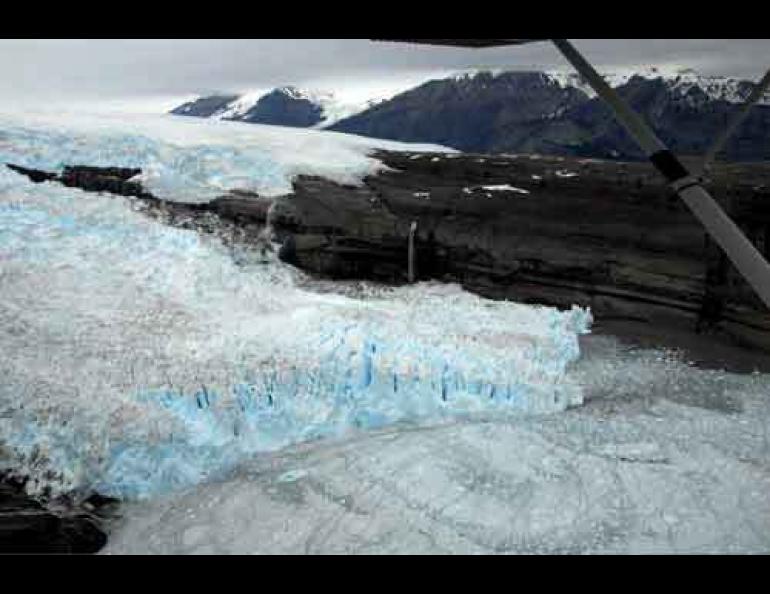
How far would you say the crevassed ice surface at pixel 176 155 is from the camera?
13656 millimetres

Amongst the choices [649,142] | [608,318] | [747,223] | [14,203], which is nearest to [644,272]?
[608,318]

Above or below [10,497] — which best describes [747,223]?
above

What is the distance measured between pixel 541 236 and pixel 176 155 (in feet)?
27.3

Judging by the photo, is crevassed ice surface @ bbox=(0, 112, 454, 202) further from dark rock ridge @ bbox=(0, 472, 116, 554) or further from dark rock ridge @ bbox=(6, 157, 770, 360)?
dark rock ridge @ bbox=(0, 472, 116, 554)

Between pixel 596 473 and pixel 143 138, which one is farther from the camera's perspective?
pixel 143 138

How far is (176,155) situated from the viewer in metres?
14.5

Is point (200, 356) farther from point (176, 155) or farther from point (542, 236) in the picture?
point (176, 155)

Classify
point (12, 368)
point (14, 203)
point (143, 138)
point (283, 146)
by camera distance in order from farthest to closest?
point (283, 146)
point (143, 138)
point (14, 203)
point (12, 368)

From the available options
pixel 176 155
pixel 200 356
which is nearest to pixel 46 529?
pixel 200 356

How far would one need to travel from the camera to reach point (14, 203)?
38.1 ft

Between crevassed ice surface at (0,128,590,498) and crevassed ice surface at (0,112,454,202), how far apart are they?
2331mm

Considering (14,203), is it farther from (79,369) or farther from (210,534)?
(210,534)

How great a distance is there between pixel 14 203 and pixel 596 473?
35.7 ft

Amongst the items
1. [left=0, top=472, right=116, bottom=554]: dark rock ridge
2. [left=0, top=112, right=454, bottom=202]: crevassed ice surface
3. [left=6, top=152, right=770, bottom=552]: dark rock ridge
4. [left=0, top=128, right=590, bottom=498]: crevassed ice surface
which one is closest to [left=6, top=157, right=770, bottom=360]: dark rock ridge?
[left=6, top=152, right=770, bottom=552]: dark rock ridge
